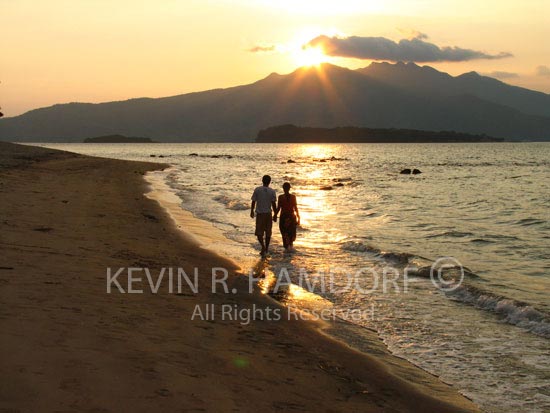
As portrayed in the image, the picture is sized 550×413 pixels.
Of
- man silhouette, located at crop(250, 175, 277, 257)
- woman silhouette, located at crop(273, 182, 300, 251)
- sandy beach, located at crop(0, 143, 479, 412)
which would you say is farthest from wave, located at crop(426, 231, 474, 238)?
sandy beach, located at crop(0, 143, 479, 412)

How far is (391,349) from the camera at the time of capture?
746 cm

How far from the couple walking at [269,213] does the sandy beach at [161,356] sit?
379 centimetres

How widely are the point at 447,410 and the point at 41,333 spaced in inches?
168

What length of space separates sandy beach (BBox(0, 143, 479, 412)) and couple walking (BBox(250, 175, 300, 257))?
3.79m

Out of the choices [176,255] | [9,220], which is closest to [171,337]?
[176,255]

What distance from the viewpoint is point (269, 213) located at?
14.2m

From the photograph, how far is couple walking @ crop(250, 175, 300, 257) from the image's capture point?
14172mm

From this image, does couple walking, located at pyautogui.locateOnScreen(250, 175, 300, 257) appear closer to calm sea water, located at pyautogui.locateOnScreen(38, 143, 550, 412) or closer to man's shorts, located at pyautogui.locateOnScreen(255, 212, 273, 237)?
man's shorts, located at pyautogui.locateOnScreen(255, 212, 273, 237)

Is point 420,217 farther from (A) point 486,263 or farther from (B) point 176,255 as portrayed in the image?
(B) point 176,255

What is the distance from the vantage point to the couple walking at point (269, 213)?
46.5 feet

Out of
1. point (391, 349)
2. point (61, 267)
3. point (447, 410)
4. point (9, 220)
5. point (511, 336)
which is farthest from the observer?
point (9, 220)

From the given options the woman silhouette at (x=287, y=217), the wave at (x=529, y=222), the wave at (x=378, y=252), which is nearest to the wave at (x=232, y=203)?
Answer: the wave at (x=378, y=252)

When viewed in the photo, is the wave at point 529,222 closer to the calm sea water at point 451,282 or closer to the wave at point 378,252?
the calm sea water at point 451,282

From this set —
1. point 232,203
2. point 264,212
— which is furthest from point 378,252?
point 232,203
